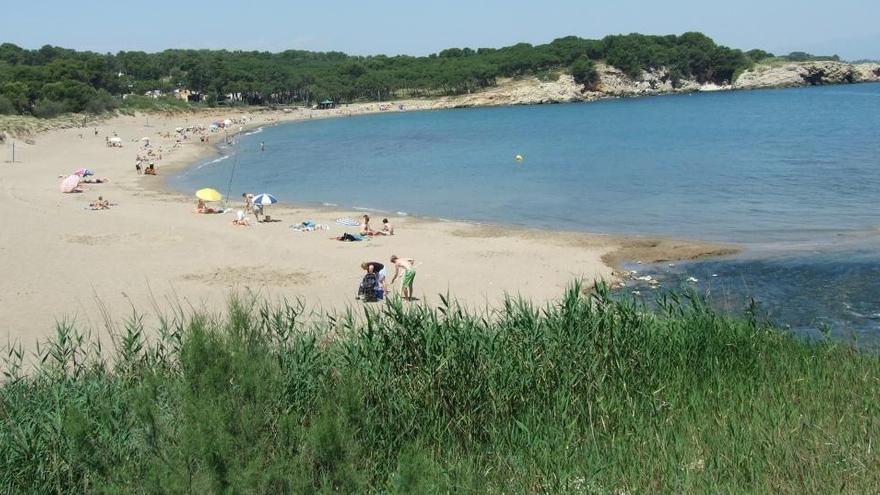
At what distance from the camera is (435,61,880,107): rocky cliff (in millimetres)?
133375

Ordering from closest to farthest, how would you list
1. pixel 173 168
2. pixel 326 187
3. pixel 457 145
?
pixel 326 187 < pixel 173 168 < pixel 457 145

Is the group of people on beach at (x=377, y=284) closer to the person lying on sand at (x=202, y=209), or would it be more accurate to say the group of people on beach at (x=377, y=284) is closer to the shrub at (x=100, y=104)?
the person lying on sand at (x=202, y=209)

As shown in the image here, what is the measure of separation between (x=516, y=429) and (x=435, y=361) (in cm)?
123

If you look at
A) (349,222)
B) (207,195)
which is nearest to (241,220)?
(207,195)

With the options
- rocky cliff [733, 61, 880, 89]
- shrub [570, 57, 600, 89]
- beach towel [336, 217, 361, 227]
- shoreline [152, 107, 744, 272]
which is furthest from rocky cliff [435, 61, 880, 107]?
beach towel [336, 217, 361, 227]

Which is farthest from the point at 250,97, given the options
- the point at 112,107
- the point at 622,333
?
the point at 622,333

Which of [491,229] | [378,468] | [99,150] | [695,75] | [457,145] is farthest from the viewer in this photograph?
[695,75]

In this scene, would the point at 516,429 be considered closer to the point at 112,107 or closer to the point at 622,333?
the point at 622,333

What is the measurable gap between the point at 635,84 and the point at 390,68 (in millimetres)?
48683

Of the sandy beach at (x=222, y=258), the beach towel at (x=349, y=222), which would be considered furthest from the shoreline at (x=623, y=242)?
the beach towel at (x=349, y=222)

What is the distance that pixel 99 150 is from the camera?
54.6 meters

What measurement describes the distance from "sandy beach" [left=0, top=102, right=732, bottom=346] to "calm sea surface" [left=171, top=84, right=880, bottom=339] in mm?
2524

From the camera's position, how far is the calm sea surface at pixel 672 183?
18328 millimetres

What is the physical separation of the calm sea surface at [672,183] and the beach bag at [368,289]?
6.81 meters
